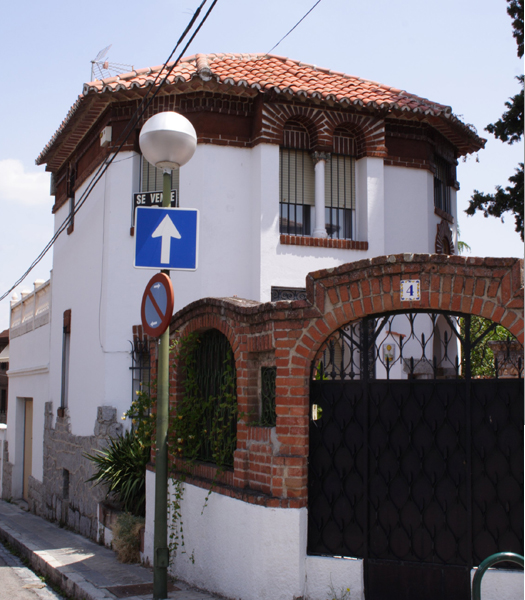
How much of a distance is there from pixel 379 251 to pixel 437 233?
69.3 inches

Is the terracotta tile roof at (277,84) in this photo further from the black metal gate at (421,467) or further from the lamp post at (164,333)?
the black metal gate at (421,467)

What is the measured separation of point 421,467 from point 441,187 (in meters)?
9.46

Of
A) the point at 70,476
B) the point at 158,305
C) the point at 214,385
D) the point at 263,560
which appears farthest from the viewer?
the point at 70,476

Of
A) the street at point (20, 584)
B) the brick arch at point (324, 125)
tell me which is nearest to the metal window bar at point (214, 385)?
the street at point (20, 584)

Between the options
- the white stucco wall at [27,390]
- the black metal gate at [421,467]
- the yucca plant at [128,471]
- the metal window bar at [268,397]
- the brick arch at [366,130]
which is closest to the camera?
the black metal gate at [421,467]

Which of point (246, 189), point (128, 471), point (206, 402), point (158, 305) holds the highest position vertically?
point (246, 189)

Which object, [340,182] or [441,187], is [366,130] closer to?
[340,182]

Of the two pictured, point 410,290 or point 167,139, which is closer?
point 410,290

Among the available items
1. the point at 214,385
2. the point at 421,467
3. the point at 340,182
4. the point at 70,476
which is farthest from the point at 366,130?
the point at 70,476

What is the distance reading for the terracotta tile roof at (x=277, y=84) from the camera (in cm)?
1148

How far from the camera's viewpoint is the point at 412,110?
477 inches

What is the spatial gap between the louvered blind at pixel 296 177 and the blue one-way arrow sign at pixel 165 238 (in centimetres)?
597

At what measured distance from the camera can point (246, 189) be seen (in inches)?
466

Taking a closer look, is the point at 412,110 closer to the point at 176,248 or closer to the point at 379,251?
the point at 379,251
